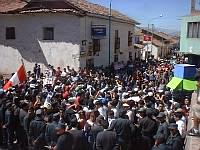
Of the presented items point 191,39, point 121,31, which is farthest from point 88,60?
point 191,39

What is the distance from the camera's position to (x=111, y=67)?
105 ft

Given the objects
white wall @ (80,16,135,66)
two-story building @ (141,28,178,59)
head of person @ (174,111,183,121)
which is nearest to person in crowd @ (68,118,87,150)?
head of person @ (174,111,183,121)

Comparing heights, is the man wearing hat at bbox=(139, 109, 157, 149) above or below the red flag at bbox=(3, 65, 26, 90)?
below

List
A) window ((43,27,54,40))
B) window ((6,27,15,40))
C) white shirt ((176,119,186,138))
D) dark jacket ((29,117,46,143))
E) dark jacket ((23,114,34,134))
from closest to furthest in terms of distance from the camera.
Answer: white shirt ((176,119,186,138)), dark jacket ((29,117,46,143)), dark jacket ((23,114,34,134)), window ((43,27,54,40)), window ((6,27,15,40))

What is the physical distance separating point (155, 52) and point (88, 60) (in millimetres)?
40073

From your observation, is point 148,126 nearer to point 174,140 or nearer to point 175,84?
point 174,140

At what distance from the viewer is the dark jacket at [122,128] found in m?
9.23

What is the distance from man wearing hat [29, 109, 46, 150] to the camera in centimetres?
991

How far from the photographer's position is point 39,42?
99.1ft

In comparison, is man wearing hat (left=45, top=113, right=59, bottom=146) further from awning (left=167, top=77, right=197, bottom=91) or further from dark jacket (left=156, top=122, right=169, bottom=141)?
awning (left=167, top=77, right=197, bottom=91)

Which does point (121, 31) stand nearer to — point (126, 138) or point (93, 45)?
point (93, 45)

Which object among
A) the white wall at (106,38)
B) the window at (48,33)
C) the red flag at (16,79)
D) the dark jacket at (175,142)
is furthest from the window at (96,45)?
the dark jacket at (175,142)

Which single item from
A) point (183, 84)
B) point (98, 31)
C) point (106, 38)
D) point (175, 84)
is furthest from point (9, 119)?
point (106, 38)

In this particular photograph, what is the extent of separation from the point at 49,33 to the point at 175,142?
901 inches
